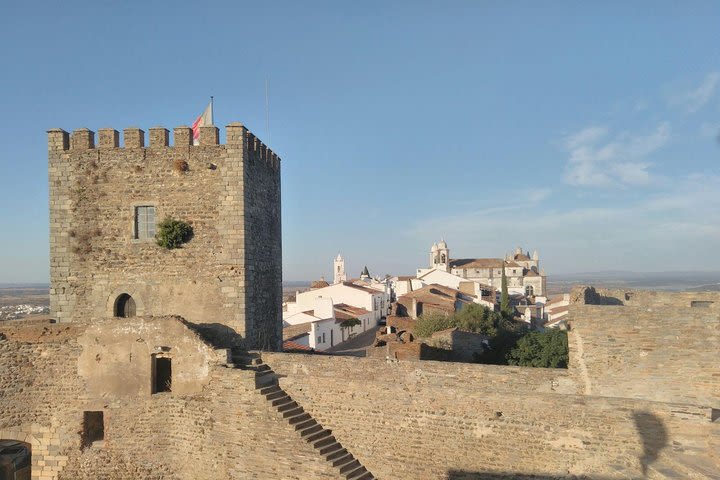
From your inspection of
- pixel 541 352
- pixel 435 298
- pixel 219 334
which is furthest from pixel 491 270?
pixel 219 334

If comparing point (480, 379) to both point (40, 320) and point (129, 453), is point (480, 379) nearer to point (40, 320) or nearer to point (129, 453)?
point (129, 453)

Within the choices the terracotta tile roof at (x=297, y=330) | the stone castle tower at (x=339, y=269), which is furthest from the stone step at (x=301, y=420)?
the stone castle tower at (x=339, y=269)

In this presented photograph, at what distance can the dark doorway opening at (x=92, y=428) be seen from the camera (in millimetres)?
12625

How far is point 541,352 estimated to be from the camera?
19688 mm

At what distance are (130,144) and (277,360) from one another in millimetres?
6871

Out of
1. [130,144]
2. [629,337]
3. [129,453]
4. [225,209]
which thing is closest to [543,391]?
[629,337]

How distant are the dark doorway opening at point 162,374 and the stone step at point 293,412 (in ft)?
10.5

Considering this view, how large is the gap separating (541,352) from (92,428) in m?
14.9

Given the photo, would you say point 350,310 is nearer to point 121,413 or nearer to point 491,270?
point 121,413

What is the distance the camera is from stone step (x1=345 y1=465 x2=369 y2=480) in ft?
35.4

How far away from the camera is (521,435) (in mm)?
10203

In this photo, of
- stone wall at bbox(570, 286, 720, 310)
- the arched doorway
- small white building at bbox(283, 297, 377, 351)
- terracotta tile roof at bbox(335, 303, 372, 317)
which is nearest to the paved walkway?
small white building at bbox(283, 297, 377, 351)

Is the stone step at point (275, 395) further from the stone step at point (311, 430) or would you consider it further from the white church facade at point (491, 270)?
the white church facade at point (491, 270)

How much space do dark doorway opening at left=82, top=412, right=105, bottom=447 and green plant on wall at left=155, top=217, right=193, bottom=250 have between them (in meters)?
4.43
